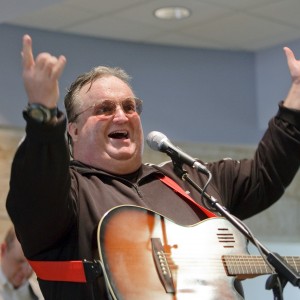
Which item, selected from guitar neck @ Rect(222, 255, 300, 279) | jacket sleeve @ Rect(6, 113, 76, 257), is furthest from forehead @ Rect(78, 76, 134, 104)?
guitar neck @ Rect(222, 255, 300, 279)

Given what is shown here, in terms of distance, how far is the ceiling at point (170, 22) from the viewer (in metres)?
4.77

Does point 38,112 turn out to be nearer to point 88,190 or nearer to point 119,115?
point 88,190

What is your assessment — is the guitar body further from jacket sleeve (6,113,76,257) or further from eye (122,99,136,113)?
eye (122,99,136,113)

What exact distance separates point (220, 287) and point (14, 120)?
3.02 metres

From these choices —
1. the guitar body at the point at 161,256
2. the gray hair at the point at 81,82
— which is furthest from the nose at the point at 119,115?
the guitar body at the point at 161,256

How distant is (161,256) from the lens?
2277 mm

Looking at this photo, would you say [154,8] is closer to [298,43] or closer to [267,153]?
[298,43]

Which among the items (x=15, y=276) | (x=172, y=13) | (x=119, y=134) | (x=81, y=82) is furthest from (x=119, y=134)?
(x=172, y=13)

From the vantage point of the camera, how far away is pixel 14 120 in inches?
199

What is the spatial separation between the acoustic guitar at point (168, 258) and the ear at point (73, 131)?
467mm

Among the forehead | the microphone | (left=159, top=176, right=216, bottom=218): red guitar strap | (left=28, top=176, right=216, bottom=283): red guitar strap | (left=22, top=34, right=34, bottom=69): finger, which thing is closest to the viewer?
(left=22, top=34, right=34, bottom=69): finger

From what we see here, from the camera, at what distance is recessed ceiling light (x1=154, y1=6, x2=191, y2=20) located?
193 inches

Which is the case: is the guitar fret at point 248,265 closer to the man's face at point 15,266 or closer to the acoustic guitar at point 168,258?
the acoustic guitar at point 168,258

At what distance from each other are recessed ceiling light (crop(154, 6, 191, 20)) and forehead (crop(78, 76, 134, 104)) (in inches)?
91.1
